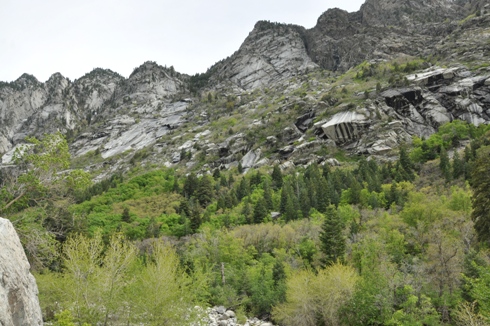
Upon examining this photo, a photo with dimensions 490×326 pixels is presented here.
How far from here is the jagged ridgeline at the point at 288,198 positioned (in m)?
21.7

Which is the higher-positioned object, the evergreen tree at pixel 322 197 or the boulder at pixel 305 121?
the boulder at pixel 305 121

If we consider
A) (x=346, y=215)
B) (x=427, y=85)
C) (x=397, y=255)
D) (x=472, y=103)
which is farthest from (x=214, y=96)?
(x=397, y=255)

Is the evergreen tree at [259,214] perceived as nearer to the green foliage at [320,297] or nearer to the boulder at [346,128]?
the green foliage at [320,297]

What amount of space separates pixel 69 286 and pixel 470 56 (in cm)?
14239

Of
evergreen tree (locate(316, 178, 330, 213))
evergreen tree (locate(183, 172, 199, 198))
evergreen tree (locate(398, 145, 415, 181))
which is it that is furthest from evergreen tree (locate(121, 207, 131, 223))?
evergreen tree (locate(398, 145, 415, 181))

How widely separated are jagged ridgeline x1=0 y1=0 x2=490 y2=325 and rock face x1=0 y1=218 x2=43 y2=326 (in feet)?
12.7

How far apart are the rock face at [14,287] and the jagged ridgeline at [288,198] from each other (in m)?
3.87

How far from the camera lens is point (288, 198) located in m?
65.4

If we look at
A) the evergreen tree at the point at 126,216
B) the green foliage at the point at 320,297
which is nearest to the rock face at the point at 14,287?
the green foliage at the point at 320,297

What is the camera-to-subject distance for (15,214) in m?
17.0

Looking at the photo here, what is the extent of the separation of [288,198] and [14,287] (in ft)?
189

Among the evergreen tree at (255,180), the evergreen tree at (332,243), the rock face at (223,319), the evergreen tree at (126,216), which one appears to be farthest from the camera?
the evergreen tree at (255,180)

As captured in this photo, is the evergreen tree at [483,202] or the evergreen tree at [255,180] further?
the evergreen tree at [255,180]

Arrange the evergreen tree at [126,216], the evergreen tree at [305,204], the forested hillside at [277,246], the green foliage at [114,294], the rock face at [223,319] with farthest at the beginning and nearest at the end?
the evergreen tree at [126,216] → the evergreen tree at [305,204] → the rock face at [223,319] → the green foliage at [114,294] → the forested hillside at [277,246]
